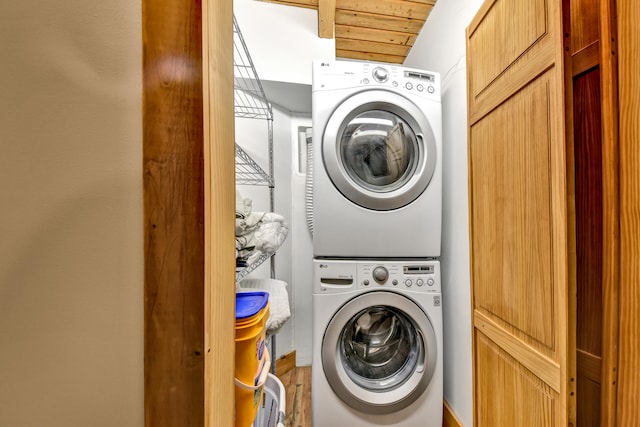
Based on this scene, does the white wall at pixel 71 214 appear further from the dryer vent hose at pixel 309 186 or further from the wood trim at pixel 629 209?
the dryer vent hose at pixel 309 186

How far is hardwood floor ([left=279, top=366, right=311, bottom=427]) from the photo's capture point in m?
1.20

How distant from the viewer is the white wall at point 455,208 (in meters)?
1.01

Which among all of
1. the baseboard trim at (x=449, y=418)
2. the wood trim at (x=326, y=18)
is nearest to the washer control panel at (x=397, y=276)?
the baseboard trim at (x=449, y=418)

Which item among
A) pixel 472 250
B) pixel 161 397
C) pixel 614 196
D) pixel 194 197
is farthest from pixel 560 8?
pixel 161 397

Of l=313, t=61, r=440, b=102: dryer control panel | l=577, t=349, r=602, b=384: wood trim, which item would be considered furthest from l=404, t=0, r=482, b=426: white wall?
l=577, t=349, r=602, b=384: wood trim

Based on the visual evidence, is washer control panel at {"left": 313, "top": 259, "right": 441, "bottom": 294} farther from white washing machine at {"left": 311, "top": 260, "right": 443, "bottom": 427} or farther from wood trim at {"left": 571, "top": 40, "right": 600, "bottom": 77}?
wood trim at {"left": 571, "top": 40, "right": 600, "bottom": 77}

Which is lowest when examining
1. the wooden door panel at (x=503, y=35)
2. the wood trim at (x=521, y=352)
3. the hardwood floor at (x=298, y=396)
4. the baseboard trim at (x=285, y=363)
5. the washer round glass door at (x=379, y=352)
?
the hardwood floor at (x=298, y=396)

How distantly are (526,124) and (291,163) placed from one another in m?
1.33

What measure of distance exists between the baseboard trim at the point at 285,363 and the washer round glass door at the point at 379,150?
125 cm

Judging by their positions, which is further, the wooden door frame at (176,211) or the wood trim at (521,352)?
the wood trim at (521,352)

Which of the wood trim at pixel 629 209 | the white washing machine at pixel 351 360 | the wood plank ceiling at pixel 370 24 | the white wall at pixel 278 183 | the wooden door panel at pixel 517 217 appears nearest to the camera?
the wood trim at pixel 629 209

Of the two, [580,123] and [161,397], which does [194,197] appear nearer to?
[161,397]

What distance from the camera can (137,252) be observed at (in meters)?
0.32

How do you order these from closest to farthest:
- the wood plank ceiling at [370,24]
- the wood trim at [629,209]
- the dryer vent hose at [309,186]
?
the wood trim at [629,209], the wood plank ceiling at [370,24], the dryer vent hose at [309,186]
